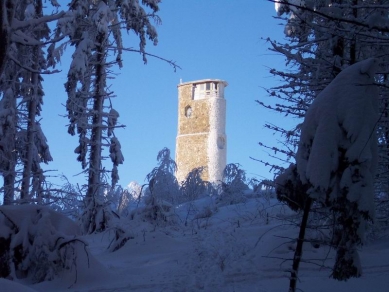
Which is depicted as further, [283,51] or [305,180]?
[283,51]

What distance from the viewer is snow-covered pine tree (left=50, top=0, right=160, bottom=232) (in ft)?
54.4

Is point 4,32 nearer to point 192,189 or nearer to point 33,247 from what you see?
point 33,247

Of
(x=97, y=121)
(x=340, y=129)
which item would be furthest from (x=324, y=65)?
(x=97, y=121)

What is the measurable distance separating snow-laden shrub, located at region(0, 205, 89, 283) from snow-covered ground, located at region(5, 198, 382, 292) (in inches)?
9.7

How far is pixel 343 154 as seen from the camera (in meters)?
5.30

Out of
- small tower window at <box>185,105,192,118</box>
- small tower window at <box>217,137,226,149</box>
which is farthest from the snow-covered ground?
small tower window at <box>185,105,192,118</box>

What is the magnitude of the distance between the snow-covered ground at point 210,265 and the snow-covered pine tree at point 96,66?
22.2ft

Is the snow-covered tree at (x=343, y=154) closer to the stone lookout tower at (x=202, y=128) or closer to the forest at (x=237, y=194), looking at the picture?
the forest at (x=237, y=194)

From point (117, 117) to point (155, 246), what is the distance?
9.09 metres

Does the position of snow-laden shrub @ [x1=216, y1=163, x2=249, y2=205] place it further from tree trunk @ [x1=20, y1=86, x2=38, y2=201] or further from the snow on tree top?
the snow on tree top

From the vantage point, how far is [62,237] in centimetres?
743

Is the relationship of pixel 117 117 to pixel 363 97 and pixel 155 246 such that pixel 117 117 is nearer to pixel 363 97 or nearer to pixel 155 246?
pixel 155 246

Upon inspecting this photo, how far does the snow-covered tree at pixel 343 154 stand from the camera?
512cm

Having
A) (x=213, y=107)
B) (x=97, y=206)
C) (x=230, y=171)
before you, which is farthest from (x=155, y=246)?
(x=213, y=107)
